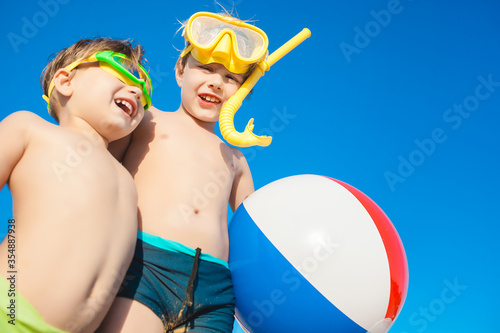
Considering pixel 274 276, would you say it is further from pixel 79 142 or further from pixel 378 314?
pixel 79 142

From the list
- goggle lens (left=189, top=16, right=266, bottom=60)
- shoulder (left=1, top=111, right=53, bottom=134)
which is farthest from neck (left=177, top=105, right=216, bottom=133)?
shoulder (left=1, top=111, right=53, bottom=134)

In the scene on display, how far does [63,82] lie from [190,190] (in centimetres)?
86

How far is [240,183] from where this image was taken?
290cm

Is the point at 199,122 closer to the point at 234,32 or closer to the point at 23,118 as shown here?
the point at 234,32

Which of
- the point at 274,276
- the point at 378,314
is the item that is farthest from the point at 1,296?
the point at 378,314

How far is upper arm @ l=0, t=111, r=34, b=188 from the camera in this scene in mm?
1643

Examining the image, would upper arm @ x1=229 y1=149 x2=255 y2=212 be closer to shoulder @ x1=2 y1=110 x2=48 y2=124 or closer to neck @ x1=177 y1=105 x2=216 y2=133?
neck @ x1=177 y1=105 x2=216 y2=133

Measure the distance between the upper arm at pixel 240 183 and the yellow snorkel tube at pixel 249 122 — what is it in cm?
32

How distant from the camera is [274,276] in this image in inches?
81.8

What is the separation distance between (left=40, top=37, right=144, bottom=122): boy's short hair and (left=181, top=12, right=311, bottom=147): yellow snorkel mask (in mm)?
481

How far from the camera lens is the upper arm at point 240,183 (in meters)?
2.88

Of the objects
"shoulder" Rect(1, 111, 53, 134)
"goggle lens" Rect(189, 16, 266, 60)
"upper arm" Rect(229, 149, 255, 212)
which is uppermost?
"goggle lens" Rect(189, 16, 266, 60)

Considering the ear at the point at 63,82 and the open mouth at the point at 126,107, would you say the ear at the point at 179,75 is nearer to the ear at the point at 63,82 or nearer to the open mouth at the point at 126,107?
the open mouth at the point at 126,107

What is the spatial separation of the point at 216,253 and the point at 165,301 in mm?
378
